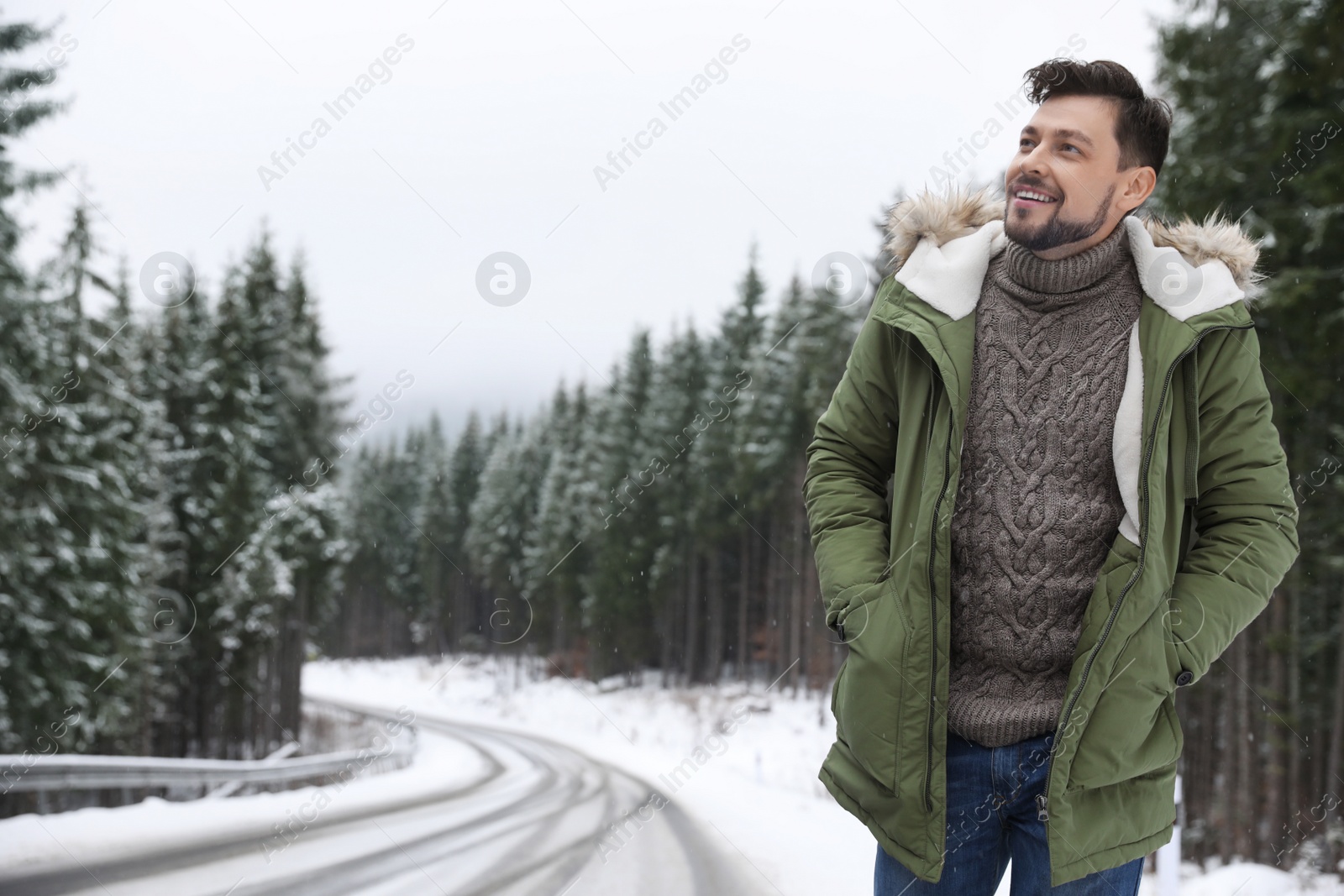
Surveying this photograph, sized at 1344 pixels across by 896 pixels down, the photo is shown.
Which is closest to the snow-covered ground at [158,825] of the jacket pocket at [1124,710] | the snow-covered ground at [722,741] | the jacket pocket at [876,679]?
the snow-covered ground at [722,741]

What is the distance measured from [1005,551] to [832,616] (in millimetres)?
414

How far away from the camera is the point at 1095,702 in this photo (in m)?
2.01

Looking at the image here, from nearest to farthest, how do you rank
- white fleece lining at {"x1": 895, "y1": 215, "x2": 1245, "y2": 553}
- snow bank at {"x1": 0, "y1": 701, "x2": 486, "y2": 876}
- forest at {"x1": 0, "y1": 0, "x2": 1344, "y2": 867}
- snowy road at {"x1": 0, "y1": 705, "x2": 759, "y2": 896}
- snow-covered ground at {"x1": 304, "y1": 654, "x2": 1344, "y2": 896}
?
white fleece lining at {"x1": 895, "y1": 215, "x2": 1245, "y2": 553} < snowy road at {"x1": 0, "y1": 705, "x2": 759, "y2": 896} < snow bank at {"x1": 0, "y1": 701, "x2": 486, "y2": 876} < snow-covered ground at {"x1": 304, "y1": 654, "x2": 1344, "y2": 896} < forest at {"x1": 0, "y1": 0, "x2": 1344, "y2": 867}

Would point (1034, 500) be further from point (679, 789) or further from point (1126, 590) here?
point (679, 789)

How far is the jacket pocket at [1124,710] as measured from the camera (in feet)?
6.61

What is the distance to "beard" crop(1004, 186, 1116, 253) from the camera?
7.29ft

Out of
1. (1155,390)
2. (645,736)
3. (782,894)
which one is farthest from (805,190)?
(1155,390)

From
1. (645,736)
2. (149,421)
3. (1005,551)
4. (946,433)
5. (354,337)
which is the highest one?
(354,337)

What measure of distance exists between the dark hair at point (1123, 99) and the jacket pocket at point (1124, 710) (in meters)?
1.11

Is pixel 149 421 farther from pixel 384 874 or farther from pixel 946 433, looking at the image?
pixel 946 433

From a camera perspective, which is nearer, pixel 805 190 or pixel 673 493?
pixel 805 190

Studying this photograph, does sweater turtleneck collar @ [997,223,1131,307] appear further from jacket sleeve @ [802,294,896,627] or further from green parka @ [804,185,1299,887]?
jacket sleeve @ [802,294,896,627]

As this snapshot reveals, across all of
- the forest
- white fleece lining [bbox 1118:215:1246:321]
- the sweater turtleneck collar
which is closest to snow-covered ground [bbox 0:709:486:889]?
the forest

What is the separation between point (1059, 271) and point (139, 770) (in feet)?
38.2
